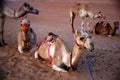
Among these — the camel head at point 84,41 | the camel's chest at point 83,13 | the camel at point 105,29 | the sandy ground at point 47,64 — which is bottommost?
the sandy ground at point 47,64

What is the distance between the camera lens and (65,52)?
10.1ft

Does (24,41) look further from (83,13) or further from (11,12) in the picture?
(83,13)

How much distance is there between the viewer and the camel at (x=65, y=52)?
9.59ft

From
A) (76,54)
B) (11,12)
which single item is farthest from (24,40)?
A: (76,54)

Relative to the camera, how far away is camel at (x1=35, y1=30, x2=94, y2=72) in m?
2.92

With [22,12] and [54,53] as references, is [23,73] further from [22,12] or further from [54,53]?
[22,12]

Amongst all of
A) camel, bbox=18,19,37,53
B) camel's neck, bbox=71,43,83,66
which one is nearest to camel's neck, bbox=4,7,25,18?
camel, bbox=18,19,37,53

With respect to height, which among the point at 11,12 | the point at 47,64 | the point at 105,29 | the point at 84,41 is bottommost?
the point at 47,64

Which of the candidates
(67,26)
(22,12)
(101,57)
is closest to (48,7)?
(67,26)

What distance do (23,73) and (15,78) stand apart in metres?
0.14

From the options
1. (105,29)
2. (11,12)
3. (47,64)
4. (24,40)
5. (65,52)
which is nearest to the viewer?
(65,52)

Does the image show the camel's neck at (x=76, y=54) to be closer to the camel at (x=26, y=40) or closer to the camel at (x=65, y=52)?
the camel at (x=65, y=52)

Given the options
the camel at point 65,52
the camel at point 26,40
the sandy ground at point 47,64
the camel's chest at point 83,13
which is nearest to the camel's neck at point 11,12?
the sandy ground at point 47,64

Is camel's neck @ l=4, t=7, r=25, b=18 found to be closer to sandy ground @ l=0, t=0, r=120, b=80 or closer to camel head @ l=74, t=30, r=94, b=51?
sandy ground @ l=0, t=0, r=120, b=80
